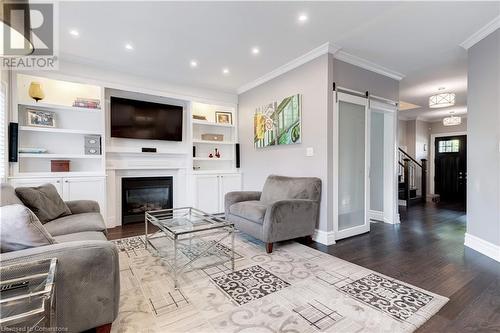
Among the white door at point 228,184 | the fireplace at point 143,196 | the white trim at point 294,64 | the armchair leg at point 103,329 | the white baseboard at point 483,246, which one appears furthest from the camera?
the white door at point 228,184

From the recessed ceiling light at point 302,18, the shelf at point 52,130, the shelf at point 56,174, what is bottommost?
the shelf at point 56,174

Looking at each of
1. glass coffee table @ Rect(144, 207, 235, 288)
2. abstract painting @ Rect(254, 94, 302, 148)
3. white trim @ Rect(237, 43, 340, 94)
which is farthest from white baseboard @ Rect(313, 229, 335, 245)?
white trim @ Rect(237, 43, 340, 94)

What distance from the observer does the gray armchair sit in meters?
2.91

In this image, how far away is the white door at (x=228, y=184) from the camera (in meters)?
5.04

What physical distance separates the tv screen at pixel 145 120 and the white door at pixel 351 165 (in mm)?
3016

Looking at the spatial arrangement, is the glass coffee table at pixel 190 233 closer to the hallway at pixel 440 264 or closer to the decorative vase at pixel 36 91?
the hallway at pixel 440 264

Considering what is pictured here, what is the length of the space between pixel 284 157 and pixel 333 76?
1.41 metres

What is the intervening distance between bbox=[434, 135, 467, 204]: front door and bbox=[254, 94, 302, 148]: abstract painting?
6.36 meters

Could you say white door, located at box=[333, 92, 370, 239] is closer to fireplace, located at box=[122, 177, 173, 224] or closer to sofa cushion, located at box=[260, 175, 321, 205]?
sofa cushion, located at box=[260, 175, 321, 205]

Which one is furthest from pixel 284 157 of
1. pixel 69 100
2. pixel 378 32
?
pixel 69 100

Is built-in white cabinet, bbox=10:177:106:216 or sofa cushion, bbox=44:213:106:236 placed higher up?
built-in white cabinet, bbox=10:177:106:216

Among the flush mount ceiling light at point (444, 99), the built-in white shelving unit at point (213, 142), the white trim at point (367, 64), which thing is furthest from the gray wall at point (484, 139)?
the built-in white shelving unit at point (213, 142)

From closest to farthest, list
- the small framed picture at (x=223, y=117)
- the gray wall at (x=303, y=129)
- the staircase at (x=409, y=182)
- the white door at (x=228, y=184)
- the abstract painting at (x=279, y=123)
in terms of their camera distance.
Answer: the gray wall at (x=303, y=129) → the abstract painting at (x=279, y=123) → the white door at (x=228, y=184) → the small framed picture at (x=223, y=117) → the staircase at (x=409, y=182)

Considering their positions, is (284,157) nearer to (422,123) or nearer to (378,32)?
(378,32)
